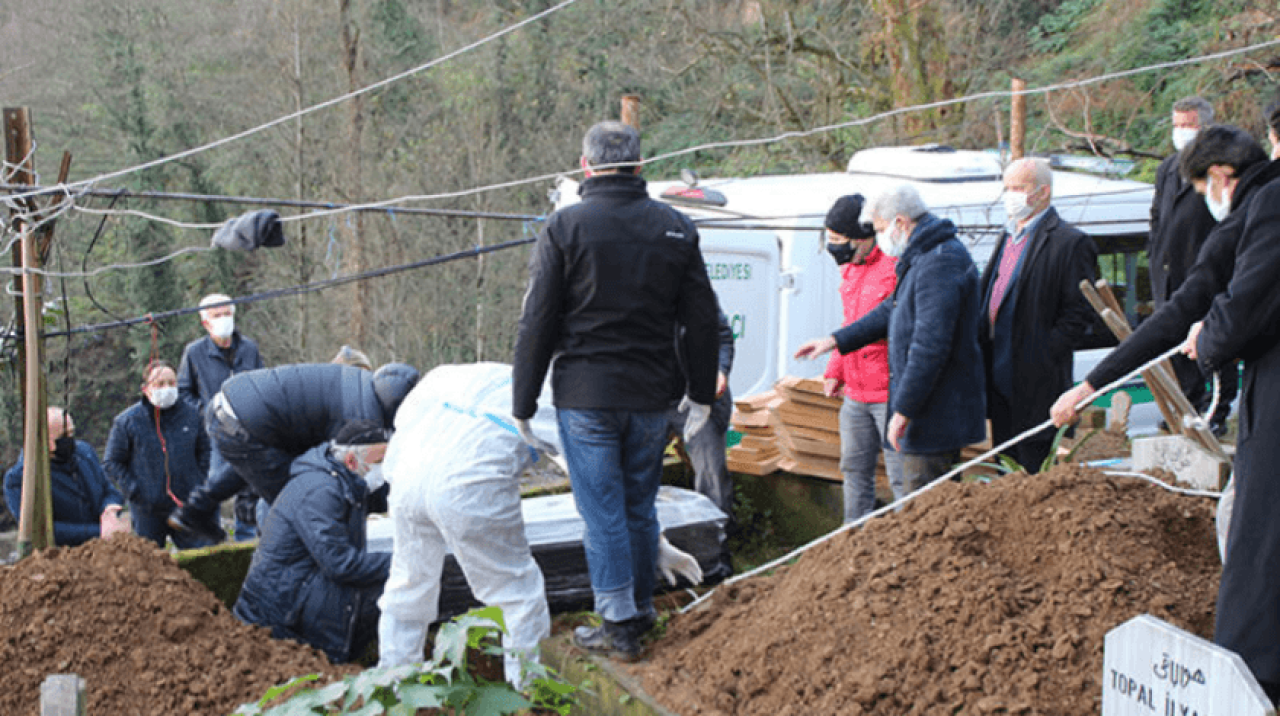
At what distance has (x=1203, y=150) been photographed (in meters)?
3.76

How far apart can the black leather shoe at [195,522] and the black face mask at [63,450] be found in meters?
0.72

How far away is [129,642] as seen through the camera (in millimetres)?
4836

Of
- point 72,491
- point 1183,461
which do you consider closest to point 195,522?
point 72,491

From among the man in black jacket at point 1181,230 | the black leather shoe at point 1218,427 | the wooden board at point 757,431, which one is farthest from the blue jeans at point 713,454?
the black leather shoe at point 1218,427

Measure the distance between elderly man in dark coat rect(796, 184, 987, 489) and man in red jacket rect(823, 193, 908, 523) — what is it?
0.30 metres

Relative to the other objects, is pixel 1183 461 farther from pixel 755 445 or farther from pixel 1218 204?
pixel 755 445

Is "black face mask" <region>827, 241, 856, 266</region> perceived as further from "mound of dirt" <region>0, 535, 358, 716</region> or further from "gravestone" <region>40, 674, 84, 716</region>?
"gravestone" <region>40, 674, 84, 716</region>

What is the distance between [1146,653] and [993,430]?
3559mm

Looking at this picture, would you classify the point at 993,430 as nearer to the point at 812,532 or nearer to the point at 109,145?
the point at 812,532

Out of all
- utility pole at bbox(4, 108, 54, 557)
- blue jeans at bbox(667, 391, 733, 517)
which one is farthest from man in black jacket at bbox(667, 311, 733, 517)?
utility pole at bbox(4, 108, 54, 557)

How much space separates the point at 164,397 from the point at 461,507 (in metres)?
4.01

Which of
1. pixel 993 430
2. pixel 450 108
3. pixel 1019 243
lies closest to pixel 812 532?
pixel 993 430

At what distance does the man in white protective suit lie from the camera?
4.59 meters

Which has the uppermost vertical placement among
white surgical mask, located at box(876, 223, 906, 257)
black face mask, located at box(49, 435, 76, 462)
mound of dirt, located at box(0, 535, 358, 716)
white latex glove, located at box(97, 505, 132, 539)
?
white surgical mask, located at box(876, 223, 906, 257)
